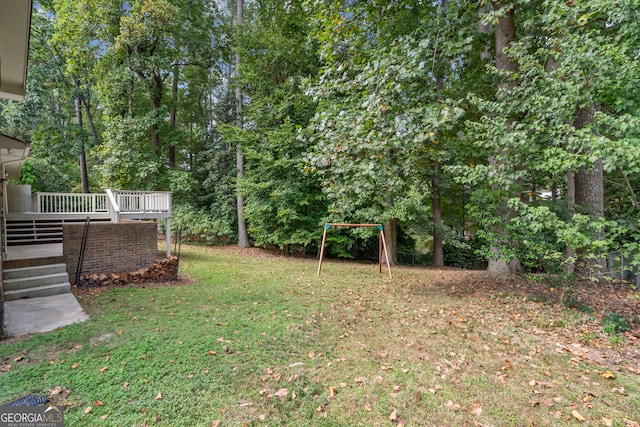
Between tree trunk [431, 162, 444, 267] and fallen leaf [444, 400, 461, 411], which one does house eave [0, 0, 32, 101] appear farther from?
tree trunk [431, 162, 444, 267]

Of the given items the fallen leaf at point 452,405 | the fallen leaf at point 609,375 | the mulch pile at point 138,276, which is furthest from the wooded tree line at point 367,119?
the mulch pile at point 138,276

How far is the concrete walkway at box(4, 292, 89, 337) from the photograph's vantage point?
4.02m

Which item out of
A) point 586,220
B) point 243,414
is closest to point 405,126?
point 586,220

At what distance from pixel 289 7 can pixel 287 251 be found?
11.2 m

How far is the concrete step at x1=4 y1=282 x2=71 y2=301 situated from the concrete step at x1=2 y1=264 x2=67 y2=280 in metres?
0.37

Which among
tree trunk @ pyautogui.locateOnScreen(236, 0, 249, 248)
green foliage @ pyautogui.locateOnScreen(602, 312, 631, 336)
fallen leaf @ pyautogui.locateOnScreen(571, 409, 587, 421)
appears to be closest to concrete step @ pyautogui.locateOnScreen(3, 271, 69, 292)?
fallen leaf @ pyautogui.locateOnScreen(571, 409, 587, 421)

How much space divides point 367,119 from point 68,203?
383 inches

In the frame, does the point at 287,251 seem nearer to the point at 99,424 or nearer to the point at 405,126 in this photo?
the point at 405,126

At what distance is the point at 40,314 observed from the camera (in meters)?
4.49

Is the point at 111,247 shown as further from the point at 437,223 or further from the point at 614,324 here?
the point at 437,223

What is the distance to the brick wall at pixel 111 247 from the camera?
20.5 ft

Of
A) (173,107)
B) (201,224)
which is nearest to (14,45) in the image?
(201,224)

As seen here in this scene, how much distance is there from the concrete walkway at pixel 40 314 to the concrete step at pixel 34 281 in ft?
1.17

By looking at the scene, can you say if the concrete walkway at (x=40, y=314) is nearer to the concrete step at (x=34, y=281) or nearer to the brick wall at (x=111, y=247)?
the concrete step at (x=34, y=281)
